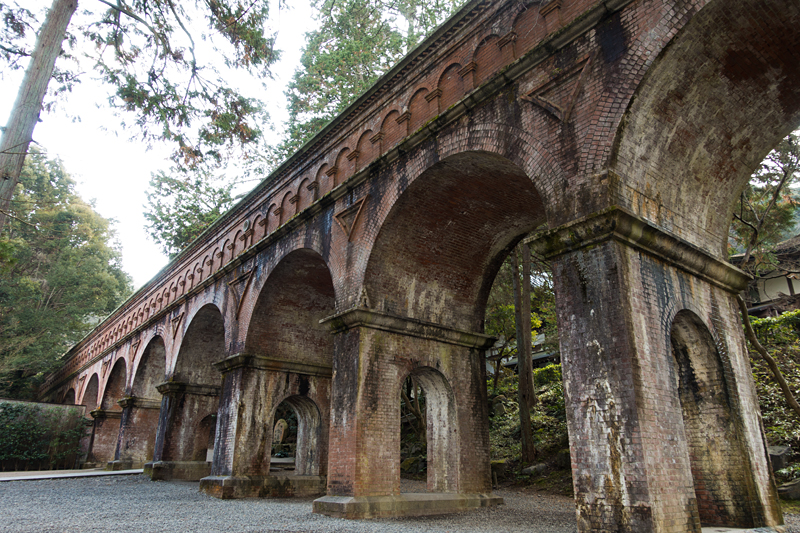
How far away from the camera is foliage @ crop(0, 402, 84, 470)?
20641mm

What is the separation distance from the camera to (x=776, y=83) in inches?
231

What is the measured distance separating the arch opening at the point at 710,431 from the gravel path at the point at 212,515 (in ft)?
2.58

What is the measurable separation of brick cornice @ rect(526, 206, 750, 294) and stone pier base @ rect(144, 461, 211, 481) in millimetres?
13685

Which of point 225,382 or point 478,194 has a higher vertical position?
point 478,194

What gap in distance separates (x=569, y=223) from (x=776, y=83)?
3.00 meters

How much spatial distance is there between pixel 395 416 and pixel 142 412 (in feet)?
47.5

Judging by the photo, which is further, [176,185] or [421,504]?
[176,185]

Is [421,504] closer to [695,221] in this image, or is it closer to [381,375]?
[381,375]

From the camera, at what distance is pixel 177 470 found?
15.1 meters

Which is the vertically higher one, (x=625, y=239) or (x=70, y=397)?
(x=70, y=397)

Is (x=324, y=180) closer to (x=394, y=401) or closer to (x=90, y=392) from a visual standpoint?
(x=394, y=401)

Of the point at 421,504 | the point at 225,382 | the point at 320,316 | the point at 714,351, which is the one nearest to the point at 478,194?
the point at 714,351

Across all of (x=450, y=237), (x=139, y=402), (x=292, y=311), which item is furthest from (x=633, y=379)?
(x=139, y=402)

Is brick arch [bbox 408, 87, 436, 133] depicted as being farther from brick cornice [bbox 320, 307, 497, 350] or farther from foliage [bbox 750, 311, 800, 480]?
foliage [bbox 750, 311, 800, 480]
